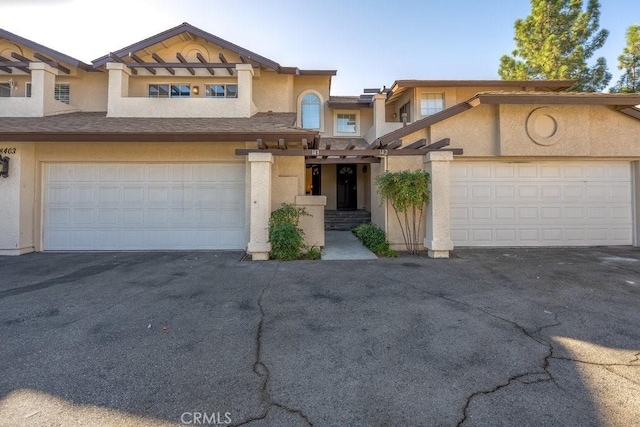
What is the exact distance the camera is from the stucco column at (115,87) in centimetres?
939

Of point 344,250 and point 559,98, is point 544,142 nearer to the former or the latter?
point 559,98

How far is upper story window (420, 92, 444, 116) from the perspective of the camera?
12602 millimetres

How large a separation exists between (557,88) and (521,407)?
605 inches

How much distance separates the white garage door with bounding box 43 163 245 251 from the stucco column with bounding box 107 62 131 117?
223 centimetres

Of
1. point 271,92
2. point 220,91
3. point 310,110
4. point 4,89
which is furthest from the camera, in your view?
point 310,110

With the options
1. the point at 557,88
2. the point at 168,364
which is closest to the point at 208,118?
the point at 168,364

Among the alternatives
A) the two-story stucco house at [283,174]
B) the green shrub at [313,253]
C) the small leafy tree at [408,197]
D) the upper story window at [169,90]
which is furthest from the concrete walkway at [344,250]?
the upper story window at [169,90]

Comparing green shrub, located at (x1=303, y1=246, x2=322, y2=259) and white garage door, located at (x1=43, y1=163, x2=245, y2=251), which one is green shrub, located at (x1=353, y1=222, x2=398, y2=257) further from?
white garage door, located at (x1=43, y1=163, x2=245, y2=251)

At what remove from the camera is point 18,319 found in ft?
12.3

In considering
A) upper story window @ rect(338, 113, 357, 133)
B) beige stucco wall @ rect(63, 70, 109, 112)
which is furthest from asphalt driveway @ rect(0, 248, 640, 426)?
upper story window @ rect(338, 113, 357, 133)

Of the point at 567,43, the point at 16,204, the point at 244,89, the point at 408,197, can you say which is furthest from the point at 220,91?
the point at 567,43

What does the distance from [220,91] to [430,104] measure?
8.91 meters

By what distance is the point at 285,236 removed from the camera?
7.20 m

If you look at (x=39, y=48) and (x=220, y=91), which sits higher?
(x=39, y=48)
